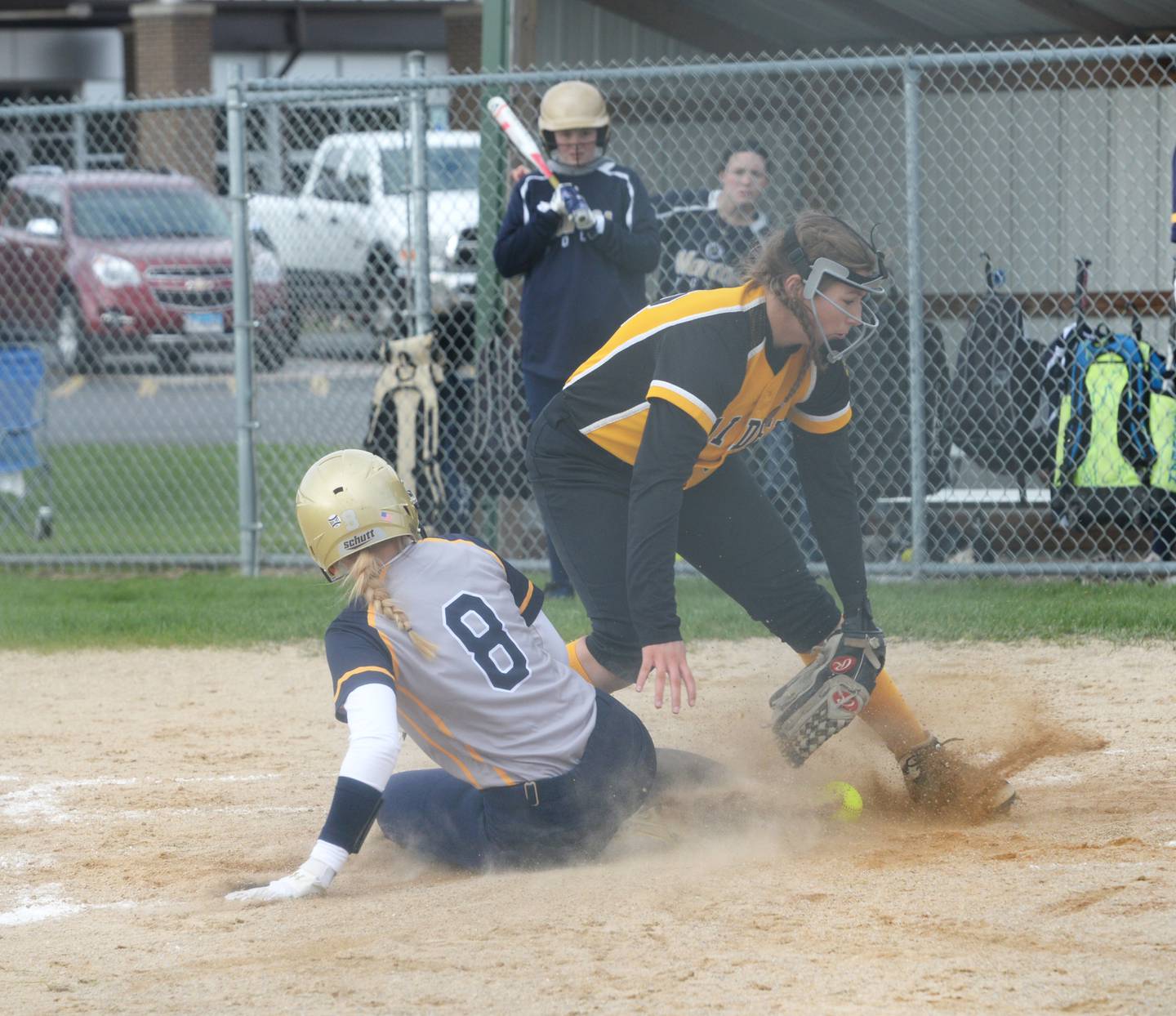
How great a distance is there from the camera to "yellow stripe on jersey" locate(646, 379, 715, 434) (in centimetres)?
389

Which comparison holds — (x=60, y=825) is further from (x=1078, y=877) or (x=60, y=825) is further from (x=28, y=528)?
(x=28, y=528)

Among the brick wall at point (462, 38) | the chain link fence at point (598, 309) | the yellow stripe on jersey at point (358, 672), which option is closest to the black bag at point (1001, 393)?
the chain link fence at point (598, 309)

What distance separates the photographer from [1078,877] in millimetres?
3686

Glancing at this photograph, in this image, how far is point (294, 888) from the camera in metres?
3.68

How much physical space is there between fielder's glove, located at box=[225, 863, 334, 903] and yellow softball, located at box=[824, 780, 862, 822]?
4.86 feet

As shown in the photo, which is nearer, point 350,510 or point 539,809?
point 350,510

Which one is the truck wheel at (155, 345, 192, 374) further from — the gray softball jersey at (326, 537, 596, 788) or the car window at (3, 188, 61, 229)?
the gray softball jersey at (326, 537, 596, 788)

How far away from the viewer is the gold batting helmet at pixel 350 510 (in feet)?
12.3

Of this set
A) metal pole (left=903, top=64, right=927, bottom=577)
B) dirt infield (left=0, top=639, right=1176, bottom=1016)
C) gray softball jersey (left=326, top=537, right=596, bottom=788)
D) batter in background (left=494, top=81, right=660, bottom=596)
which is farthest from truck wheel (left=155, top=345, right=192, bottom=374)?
gray softball jersey (left=326, top=537, right=596, bottom=788)

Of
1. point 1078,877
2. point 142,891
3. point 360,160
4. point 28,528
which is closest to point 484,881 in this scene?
point 142,891

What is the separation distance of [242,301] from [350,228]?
2.72 m

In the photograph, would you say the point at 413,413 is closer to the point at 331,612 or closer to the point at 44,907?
the point at 331,612

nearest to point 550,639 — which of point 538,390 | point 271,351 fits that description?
point 538,390

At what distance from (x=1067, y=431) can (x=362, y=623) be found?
15.6 ft
